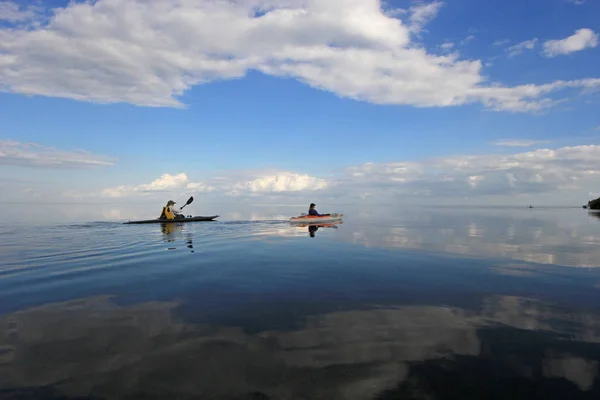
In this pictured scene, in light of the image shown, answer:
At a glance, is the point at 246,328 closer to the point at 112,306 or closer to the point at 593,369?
the point at 112,306

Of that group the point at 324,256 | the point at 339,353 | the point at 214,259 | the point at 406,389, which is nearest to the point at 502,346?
the point at 406,389

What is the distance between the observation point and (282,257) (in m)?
22.5

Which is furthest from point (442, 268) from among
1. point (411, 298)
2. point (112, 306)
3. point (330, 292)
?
point (112, 306)

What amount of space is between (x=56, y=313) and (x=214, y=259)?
10938mm

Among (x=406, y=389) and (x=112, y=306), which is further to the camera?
(x=112, y=306)

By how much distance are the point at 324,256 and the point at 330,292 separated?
9071mm

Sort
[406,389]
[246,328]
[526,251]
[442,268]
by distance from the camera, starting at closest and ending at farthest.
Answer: [406,389], [246,328], [442,268], [526,251]

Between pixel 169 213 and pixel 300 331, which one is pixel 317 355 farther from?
pixel 169 213

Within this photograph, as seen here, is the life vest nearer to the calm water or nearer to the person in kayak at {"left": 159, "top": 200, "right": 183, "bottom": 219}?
the person in kayak at {"left": 159, "top": 200, "right": 183, "bottom": 219}

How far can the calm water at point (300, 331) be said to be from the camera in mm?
Answer: 6945

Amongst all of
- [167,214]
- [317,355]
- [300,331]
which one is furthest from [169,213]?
[317,355]

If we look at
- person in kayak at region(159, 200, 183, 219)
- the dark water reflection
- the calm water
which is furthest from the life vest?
the dark water reflection

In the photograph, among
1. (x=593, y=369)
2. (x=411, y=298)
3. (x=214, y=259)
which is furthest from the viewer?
(x=214, y=259)

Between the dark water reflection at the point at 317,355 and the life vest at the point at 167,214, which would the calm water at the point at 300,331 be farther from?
the life vest at the point at 167,214
